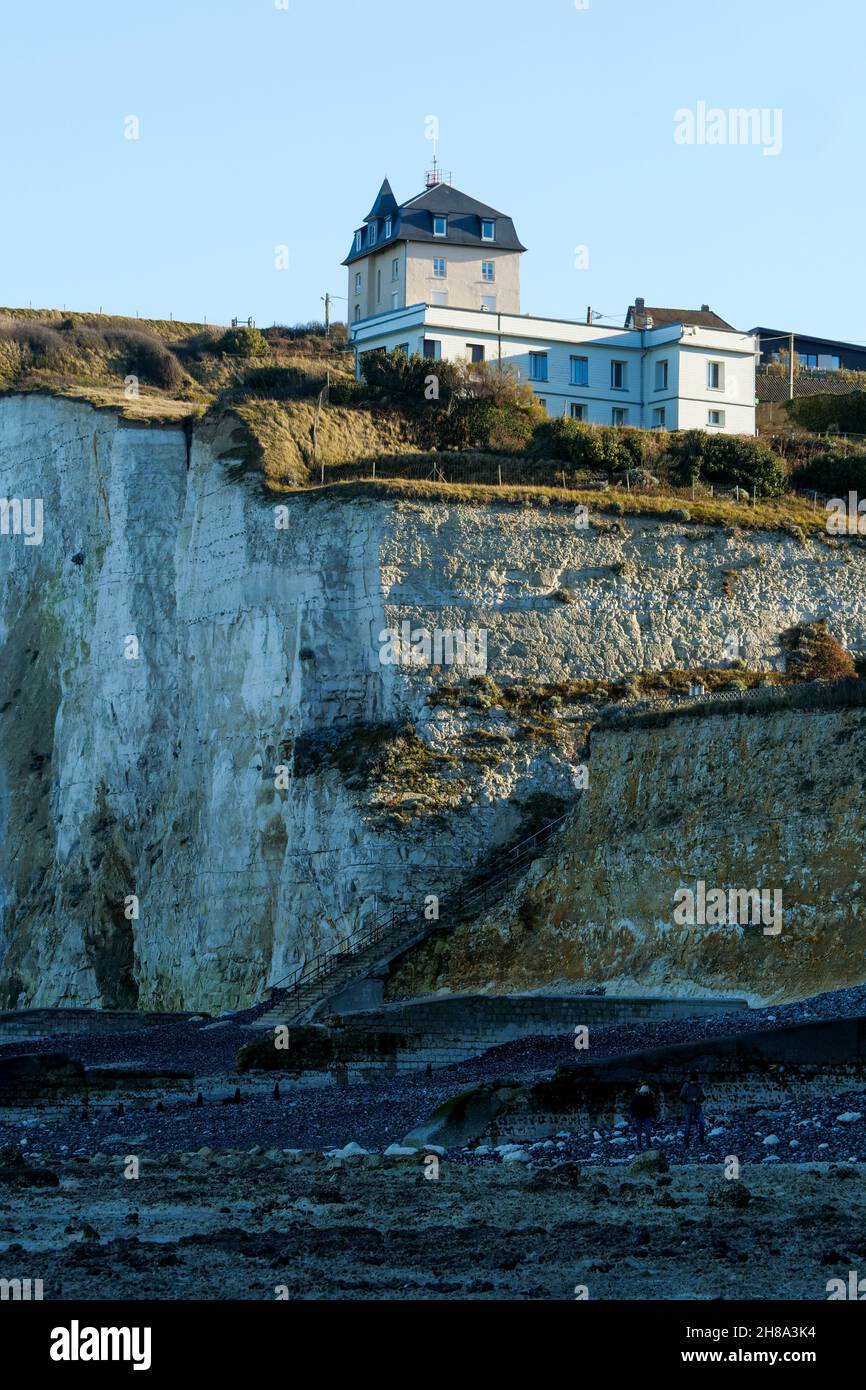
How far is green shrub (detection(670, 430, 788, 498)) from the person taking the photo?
6656cm

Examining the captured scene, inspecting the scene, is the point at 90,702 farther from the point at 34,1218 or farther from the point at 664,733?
the point at 34,1218

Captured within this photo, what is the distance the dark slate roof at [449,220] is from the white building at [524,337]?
1.3 inches

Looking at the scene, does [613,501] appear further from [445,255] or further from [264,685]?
[445,255]

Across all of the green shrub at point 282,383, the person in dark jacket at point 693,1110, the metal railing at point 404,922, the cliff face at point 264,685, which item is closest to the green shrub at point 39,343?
the green shrub at point 282,383

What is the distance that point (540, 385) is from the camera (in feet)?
238

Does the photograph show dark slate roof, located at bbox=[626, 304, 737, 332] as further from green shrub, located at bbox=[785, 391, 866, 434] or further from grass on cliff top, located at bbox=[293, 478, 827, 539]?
grass on cliff top, located at bbox=[293, 478, 827, 539]

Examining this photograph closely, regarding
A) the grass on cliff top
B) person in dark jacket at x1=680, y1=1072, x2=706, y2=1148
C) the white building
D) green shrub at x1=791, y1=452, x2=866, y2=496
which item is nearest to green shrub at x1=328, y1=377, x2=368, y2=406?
the white building

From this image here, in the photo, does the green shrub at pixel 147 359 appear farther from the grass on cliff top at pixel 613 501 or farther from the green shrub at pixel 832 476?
the grass on cliff top at pixel 613 501

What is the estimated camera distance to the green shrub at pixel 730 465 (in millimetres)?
66562

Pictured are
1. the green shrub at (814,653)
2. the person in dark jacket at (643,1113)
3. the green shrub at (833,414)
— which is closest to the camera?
the person in dark jacket at (643,1113)

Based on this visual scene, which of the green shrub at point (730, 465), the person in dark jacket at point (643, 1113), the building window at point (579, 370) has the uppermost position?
the building window at point (579, 370)
